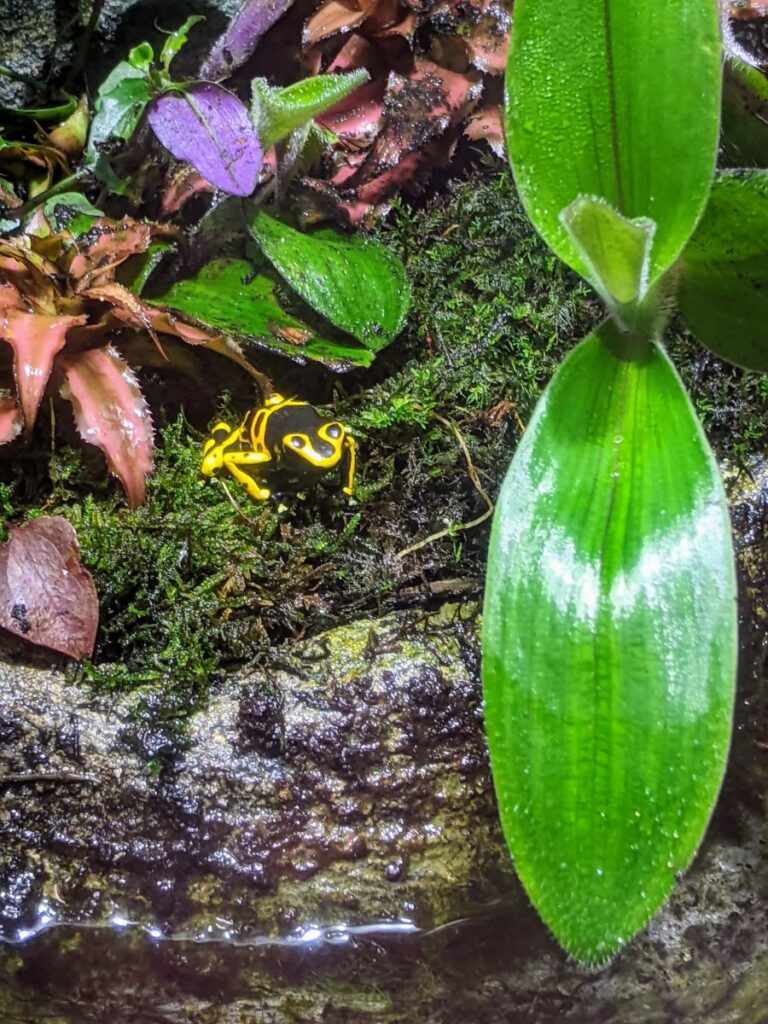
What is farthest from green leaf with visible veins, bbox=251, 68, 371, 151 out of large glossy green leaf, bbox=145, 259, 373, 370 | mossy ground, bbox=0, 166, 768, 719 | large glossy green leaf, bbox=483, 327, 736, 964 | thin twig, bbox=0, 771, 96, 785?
thin twig, bbox=0, 771, 96, 785

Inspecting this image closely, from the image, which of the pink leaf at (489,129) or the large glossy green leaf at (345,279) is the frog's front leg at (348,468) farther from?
the pink leaf at (489,129)

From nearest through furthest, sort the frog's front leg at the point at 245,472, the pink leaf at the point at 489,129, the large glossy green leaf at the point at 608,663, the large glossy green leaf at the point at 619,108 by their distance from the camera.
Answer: the large glossy green leaf at the point at 608,663
the large glossy green leaf at the point at 619,108
the frog's front leg at the point at 245,472
the pink leaf at the point at 489,129

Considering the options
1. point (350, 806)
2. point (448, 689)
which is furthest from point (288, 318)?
point (350, 806)

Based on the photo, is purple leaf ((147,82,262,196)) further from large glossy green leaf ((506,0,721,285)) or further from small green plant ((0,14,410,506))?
large glossy green leaf ((506,0,721,285))

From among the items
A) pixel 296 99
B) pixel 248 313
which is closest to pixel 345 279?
pixel 248 313

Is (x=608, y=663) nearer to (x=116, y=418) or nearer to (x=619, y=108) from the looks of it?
(x=619, y=108)

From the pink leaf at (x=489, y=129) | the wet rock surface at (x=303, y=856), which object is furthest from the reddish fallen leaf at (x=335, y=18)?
the wet rock surface at (x=303, y=856)

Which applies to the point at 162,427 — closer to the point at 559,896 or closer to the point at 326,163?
the point at 326,163
